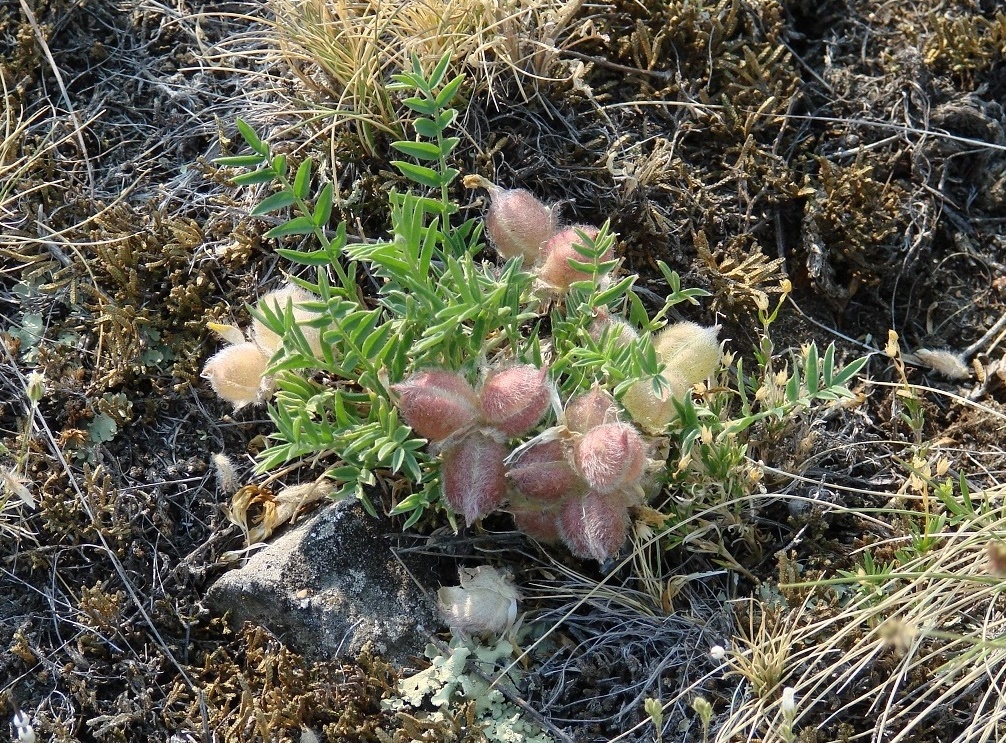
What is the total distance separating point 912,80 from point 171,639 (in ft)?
8.89

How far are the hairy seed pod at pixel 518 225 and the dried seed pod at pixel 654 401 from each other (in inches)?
18.0

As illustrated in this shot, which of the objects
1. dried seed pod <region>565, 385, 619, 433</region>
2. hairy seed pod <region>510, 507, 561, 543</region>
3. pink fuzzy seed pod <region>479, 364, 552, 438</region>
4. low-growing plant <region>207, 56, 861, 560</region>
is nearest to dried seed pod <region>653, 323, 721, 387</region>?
low-growing plant <region>207, 56, 861, 560</region>

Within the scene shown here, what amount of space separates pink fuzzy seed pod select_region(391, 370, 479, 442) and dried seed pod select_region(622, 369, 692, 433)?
0.36 meters

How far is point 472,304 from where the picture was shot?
2088 mm

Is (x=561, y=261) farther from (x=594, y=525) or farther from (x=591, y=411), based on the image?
(x=594, y=525)

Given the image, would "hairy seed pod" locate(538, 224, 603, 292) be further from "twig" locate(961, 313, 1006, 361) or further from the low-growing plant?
"twig" locate(961, 313, 1006, 361)

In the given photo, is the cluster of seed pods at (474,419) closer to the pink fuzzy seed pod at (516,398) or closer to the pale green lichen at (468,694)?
the pink fuzzy seed pod at (516,398)

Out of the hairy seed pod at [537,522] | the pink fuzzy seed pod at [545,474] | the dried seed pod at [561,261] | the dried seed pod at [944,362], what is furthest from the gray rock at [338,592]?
the dried seed pod at [944,362]

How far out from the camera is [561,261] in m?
2.38

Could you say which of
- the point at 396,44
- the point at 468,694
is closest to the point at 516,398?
the point at 468,694

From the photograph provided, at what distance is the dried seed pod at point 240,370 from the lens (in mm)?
2361

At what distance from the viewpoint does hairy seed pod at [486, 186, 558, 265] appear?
2.43 meters

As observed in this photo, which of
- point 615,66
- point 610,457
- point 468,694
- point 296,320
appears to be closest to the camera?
point 610,457

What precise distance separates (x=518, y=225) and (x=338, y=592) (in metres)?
1.00
